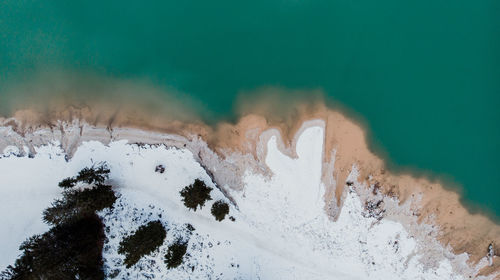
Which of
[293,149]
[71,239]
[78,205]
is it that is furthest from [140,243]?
[293,149]

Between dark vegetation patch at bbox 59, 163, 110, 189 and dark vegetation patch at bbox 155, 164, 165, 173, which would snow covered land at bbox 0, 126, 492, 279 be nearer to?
dark vegetation patch at bbox 155, 164, 165, 173

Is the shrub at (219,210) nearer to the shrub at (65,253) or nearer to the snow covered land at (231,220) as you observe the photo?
the snow covered land at (231,220)

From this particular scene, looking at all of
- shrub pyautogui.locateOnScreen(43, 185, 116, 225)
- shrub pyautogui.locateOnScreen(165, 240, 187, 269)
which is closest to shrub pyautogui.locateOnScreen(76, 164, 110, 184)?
shrub pyautogui.locateOnScreen(43, 185, 116, 225)

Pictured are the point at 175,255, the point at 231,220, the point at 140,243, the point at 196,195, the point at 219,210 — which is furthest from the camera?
the point at 231,220

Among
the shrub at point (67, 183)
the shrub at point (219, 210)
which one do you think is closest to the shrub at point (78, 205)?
the shrub at point (67, 183)

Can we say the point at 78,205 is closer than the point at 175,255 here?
Yes

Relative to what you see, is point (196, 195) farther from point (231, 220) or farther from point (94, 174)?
point (94, 174)

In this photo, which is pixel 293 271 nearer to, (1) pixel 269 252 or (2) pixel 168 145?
(1) pixel 269 252
